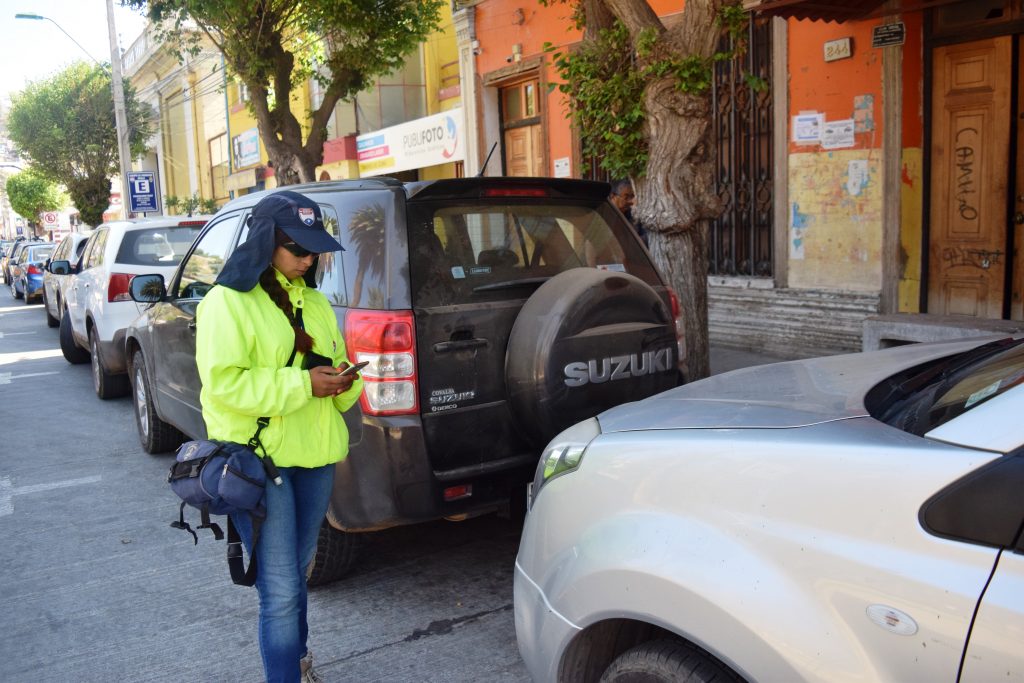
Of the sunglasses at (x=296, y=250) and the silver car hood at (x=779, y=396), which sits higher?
the sunglasses at (x=296, y=250)

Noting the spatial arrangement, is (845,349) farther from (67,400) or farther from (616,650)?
(67,400)

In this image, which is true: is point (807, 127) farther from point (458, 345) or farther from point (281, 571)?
point (281, 571)

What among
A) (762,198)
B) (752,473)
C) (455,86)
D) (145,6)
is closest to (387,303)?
(752,473)

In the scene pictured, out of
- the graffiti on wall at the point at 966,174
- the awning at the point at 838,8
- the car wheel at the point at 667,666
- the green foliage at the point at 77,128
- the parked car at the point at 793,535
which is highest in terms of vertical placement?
the green foliage at the point at 77,128

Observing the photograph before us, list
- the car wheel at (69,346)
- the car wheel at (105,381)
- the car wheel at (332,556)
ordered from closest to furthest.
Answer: the car wheel at (332,556), the car wheel at (105,381), the car wheel at (69,346)

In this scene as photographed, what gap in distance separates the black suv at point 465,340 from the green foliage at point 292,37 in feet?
29.9

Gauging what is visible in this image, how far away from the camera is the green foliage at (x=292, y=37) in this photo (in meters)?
12.6

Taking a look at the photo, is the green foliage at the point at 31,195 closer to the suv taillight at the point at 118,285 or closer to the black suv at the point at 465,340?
the suv taillight at the point at 118,285

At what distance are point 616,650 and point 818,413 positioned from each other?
2.75 feet

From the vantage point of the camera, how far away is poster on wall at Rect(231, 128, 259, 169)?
26.9 meters

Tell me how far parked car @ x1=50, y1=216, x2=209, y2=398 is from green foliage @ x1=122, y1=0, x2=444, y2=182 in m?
4.64

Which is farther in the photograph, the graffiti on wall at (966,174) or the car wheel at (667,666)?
the graffiti on wall at (966,174)

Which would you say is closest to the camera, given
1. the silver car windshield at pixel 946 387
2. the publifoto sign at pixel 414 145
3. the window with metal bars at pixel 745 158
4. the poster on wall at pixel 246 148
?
the silver car windshield at pixel 946 387

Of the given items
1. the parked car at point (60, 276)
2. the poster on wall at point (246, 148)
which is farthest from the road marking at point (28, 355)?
the poster on wall at point (246, 148)
